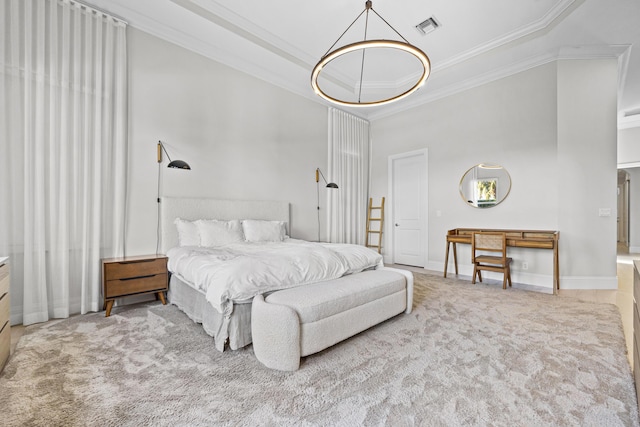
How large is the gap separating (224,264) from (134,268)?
1251 millimetres

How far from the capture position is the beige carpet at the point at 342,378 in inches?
55.9

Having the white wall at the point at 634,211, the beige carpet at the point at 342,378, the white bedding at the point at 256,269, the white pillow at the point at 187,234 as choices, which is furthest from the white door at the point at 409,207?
the white wall at the point at 634,211

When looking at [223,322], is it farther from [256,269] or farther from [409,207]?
[409,207]

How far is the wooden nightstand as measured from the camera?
8.82ft

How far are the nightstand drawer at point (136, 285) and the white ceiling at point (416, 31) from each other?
290cm

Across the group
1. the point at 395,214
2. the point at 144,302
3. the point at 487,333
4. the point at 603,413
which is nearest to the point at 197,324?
the point at 144,302

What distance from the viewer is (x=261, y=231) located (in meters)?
3.93

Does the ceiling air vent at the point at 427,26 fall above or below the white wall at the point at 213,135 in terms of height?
above

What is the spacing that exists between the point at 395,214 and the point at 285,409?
195 inches

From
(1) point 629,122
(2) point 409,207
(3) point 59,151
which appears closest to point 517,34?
(2) point 409,207

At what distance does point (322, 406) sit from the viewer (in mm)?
1488

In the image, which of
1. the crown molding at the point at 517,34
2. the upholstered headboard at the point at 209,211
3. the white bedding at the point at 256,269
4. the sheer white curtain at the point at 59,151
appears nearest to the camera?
the white bedding at the point at 256,269

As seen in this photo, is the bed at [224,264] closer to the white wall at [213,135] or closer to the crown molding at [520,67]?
the white wall at [213,135]

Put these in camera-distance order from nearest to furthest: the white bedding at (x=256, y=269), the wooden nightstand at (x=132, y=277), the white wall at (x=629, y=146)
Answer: the white bedding at (x=256, y=269)
the wooden nightstand at (x=132, y=277)
the white wall at (x=629, y=146)
